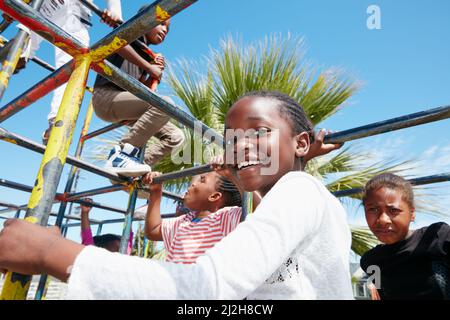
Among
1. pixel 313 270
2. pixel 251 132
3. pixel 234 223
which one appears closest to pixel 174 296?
pixel 313 270

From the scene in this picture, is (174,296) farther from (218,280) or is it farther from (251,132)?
(251,132)

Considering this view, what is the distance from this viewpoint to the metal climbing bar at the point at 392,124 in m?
0.74

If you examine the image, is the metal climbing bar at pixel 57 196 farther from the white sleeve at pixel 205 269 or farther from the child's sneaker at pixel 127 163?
the white sleeve at pixel 205 269

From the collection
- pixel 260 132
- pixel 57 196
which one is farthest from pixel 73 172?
pixel 260 132

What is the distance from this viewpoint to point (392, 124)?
80 cm

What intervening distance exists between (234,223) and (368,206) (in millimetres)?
661

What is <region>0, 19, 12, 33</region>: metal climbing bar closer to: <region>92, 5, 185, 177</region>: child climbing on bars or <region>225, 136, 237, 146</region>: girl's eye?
<region>92, 5, 185, 177</region>: child climbing on bars

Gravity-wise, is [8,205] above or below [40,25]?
above

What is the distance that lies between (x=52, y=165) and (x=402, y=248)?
1434 millimetres

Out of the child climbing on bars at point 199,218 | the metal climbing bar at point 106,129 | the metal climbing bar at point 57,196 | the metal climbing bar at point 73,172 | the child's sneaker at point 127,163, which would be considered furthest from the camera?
the metal climbing bar at point 73,172

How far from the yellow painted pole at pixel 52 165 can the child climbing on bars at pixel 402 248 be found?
1.34 metres

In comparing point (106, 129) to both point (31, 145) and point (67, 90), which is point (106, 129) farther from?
point (67, 90)

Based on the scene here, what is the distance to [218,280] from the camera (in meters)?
0.39

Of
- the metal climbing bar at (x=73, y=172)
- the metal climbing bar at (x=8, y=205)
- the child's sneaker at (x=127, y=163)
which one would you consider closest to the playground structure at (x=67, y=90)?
the child's sneaker at (x=127, y=163)
